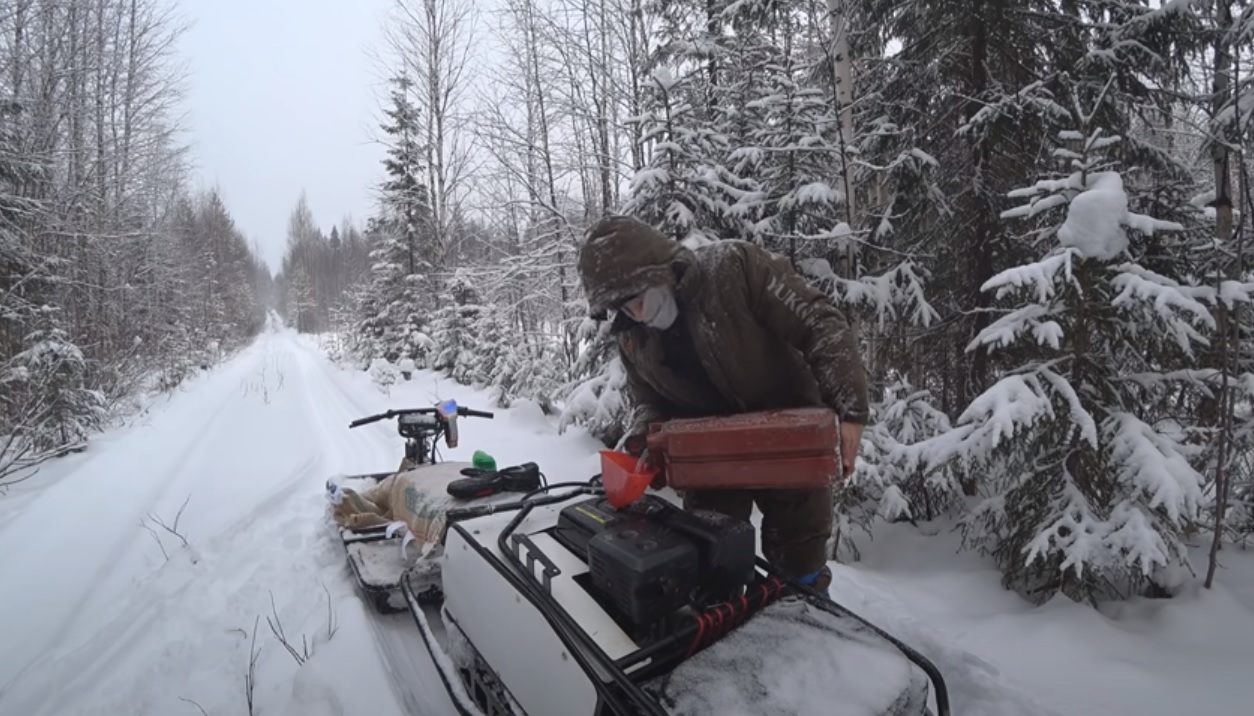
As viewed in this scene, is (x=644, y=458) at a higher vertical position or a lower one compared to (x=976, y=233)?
lower

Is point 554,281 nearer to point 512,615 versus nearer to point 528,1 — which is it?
point 528,1

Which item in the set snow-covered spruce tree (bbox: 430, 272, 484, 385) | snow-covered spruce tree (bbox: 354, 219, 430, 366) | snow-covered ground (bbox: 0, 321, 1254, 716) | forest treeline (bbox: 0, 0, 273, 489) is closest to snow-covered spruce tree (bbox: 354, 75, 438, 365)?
snow-covered spruce tree (bbox: 354, 219, 430, 366)

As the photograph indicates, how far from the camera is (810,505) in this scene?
2.41 m

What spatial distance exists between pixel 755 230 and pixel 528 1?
910 cm

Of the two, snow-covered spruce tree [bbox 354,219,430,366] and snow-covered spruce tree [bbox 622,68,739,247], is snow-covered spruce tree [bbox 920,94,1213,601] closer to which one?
snow-covered spruce tree [bbox 622,68,739,247]

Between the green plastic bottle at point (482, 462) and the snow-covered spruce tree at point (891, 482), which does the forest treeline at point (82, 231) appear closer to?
the green plastic bottle at point (482, 462)

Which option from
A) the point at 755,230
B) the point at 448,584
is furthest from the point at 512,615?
the point at 755,230

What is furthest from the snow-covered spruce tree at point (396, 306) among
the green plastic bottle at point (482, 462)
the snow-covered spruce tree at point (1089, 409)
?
the snow-covered spruce tree at point (1089, 409)

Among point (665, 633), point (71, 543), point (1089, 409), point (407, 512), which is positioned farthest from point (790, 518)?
point (71, 543)

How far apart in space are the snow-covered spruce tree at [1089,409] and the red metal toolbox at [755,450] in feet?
4.42

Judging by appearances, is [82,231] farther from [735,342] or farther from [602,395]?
[735,342]

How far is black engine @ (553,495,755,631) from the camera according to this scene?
162 cm

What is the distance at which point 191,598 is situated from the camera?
3.39m

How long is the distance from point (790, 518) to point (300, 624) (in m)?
2.67
